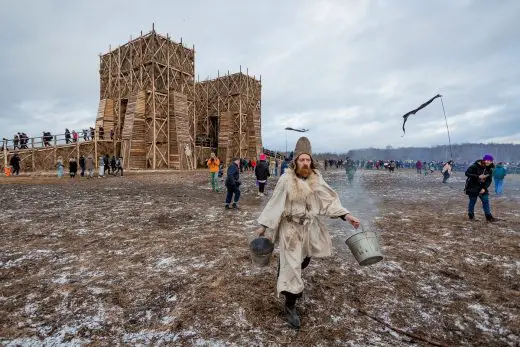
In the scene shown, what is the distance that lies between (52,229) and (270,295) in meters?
5.68

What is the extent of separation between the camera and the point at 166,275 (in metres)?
4.27

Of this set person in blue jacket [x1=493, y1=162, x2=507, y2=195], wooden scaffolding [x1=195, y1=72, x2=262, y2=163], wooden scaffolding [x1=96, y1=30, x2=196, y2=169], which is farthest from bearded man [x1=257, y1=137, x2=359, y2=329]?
wooden scaffolding [x1=195, y1=72, x2=262, y2=163]

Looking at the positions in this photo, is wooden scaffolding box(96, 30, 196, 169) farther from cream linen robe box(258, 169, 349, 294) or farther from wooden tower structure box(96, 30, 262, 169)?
cream linen robe box(258, 169, 349, 294)

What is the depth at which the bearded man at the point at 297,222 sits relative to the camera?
9.82 ft

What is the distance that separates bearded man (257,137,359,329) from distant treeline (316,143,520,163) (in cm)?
10078

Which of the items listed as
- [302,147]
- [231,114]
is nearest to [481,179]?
[302,147]

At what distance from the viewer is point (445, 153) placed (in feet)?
386

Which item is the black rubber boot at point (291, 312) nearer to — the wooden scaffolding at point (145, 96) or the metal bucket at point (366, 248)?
the metal bucket at point (366, 248)

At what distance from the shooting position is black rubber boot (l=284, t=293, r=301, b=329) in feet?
9.86

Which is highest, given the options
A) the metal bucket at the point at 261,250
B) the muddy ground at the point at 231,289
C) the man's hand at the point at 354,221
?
the man's hand at the point at 354,221

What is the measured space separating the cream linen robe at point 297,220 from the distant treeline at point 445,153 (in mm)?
100808

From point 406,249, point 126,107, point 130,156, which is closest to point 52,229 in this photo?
point 406,249

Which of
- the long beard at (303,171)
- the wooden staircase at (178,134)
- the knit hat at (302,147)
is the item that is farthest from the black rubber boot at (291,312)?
the wooden staircase at (178,134)

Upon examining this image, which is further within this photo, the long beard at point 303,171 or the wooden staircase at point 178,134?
the wooden staircase at point 178,134
